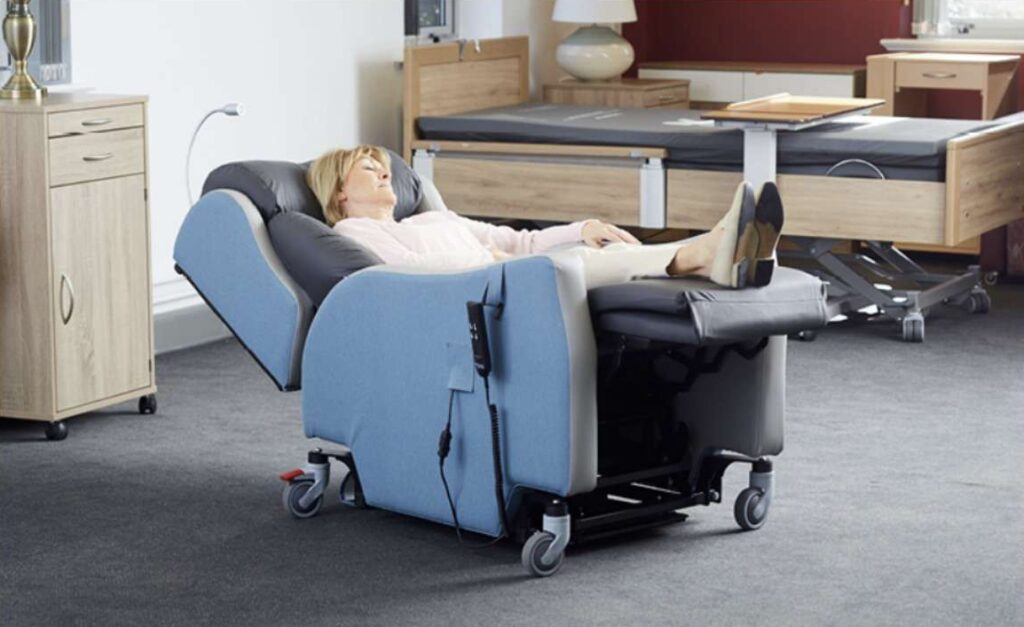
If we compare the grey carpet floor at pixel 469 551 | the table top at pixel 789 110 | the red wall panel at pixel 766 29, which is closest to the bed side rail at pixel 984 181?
the table top at pixel 789 110

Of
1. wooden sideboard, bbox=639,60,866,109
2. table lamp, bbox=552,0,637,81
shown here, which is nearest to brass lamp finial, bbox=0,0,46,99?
table lamp, bbox=552,0,637,81

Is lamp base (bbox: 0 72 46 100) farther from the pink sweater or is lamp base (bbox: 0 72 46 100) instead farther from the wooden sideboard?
the wooden sideboard

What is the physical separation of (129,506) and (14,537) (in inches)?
12.4

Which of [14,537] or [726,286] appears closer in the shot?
[726,286]

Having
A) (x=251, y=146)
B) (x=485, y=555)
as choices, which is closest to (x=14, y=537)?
(x=485, y=555)

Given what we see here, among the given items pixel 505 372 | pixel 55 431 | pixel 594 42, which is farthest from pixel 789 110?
pixel 505 372

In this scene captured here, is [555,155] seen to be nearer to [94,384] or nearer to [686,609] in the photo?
[94,384]

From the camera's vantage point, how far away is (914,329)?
581 centimetres

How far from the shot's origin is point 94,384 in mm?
4633

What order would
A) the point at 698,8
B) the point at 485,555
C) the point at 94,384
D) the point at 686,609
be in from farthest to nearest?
the point at 698,8, the point at 94,384, the point at 485,555, the point at 686,609

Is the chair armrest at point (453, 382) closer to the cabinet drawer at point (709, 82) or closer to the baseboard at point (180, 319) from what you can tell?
the baseboard at point (180, 319)

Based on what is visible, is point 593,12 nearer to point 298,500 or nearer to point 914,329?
point 914,329

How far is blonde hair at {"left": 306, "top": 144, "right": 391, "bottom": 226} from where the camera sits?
13.5 feet

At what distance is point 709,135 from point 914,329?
939 millimetres
